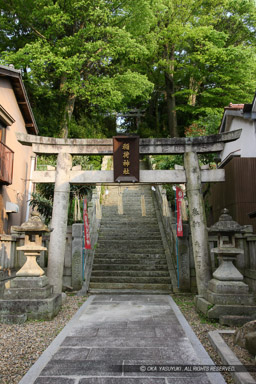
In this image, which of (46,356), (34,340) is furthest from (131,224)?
(46,356)

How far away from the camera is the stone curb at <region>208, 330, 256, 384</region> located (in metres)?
3.85

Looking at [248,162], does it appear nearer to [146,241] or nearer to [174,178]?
[174,178]

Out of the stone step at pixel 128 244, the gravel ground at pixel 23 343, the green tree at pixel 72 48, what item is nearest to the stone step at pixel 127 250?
the stone step at pixel 128 244

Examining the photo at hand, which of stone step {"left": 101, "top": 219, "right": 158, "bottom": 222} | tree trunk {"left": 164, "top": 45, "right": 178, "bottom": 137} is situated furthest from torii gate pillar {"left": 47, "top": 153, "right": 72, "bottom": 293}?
tree trunk {"left": 164, "top": 45, "right": 178, "bottom": 137}

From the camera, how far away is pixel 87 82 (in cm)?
2077

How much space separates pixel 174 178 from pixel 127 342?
5.42 meters

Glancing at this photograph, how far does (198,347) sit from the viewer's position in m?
5.31

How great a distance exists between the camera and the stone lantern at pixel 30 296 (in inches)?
283

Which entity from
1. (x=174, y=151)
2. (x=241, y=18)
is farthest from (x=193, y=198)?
(x=241, y=18)

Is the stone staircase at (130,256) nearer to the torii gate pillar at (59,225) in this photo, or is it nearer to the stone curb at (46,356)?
the torii gate pillar at (59,225)

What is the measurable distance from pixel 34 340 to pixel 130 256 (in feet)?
23.0

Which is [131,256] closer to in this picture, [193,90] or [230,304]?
[230,304]

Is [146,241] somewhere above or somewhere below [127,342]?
above

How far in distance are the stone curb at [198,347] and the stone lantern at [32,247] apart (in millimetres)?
3923
